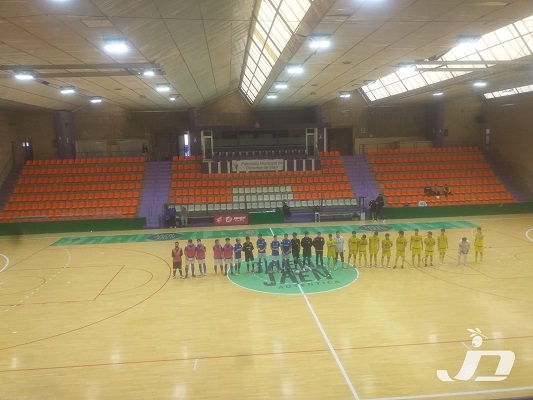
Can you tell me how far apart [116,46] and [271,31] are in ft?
19.8

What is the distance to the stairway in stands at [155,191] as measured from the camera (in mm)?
25812

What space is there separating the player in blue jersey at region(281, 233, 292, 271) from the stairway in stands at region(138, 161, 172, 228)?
470 inches

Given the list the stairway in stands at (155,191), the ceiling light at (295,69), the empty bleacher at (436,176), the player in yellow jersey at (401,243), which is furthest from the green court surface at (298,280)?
the empty bleacher at (436,176)

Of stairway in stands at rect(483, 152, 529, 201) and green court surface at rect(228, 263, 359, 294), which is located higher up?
stairway in stands at rect(483, 152, 529, 201)

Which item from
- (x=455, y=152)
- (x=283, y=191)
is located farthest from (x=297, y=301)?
(x=455, y=152)

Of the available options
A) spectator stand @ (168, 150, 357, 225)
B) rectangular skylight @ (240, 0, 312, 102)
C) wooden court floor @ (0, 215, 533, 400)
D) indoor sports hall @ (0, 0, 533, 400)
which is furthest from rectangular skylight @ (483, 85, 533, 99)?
rectangular skylight @ (240, 0, 312, 102)

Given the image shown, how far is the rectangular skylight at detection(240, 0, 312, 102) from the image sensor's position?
12.1 metres

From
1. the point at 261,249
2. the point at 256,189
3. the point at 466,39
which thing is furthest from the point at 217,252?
the point at 256,189

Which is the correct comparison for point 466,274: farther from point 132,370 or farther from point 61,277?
point 61,277

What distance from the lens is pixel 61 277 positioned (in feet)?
49.3

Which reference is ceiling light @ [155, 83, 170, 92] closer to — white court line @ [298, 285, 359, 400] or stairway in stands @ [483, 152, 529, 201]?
white court line @ [298, 285, 359, 400]

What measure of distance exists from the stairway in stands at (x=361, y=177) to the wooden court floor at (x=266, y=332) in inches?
498

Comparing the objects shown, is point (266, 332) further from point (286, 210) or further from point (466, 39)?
point (286, 210)

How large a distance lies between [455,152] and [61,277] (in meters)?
31.0
